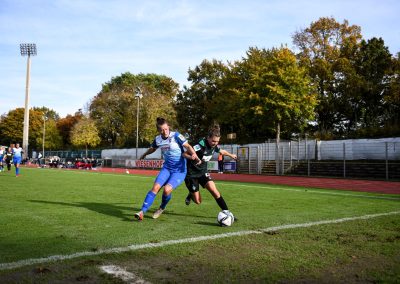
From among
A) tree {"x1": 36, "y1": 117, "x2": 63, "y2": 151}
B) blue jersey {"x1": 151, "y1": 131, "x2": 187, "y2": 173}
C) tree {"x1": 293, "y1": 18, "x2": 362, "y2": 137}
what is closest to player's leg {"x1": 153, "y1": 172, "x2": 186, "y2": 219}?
blue jersey {"x1": 151, "y1": 131, "x2": 187, "y2": 173}

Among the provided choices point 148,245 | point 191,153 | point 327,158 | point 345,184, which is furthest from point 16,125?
point 148,245

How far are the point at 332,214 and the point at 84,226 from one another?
511 cm

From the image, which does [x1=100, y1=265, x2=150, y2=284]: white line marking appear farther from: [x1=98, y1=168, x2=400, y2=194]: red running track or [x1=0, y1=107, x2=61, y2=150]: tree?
[x1=0, y1=107, x2=61, y2=150]: tree

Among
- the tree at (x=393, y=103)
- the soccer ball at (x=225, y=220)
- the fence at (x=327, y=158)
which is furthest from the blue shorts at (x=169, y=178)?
the tree at (x=393, y=103)

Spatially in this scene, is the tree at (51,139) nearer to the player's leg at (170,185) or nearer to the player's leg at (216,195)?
the player's leg at (170,185)

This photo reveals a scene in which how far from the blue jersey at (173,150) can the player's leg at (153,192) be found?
0.55 feet

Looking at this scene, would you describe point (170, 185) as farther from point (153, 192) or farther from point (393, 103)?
point (393, 103)

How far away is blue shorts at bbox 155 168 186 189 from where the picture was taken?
7.54 metres

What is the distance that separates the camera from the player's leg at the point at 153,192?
7.15m

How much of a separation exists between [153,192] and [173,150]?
0.93 m

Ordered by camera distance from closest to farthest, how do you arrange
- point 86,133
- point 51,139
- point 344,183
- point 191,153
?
point 191,153 < point 344,183 < point 86,133 < point 51,139

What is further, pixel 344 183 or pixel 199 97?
pixel 199 97

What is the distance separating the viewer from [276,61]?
33.2 meters

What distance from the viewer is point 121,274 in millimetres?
3904
